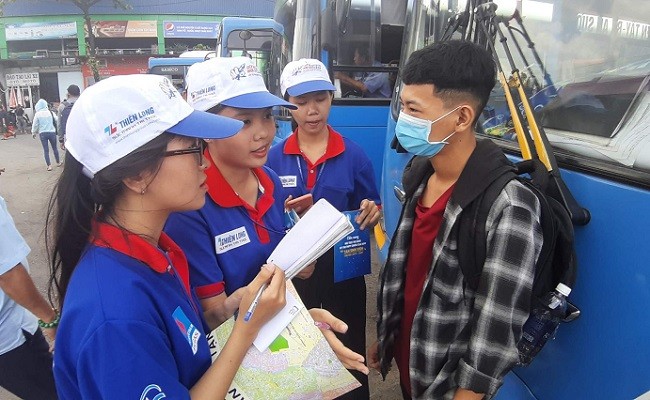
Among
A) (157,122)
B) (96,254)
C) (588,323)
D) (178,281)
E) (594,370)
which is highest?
(157,122)

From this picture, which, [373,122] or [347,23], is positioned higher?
[347,23]

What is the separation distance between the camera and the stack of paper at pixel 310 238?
1276 millimetres

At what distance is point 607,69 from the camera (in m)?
1.42

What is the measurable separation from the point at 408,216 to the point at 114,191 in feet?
3.13

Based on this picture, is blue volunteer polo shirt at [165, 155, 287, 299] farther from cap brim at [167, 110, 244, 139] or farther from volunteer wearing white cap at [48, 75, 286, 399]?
cap brim at [167, 110, 244, 139]

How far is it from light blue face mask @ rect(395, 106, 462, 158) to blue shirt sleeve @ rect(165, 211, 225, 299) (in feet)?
2.34

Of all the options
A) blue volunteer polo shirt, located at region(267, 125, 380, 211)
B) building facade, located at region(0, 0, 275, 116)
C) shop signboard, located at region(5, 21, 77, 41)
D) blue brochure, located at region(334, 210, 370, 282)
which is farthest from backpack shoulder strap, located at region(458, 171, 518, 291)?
shop signboard, located at region(5, 21, 77, 41)

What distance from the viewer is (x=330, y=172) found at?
7.59 feet

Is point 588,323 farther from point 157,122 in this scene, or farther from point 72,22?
point 72,22

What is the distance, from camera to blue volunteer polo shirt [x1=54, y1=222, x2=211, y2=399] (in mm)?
877

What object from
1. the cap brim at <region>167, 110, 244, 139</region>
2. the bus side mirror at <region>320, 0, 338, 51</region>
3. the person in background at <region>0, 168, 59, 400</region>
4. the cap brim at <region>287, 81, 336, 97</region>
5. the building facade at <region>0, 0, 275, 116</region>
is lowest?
the person in background at <region>0, 168, 59, 400</region>

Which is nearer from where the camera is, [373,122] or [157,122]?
[157,122]

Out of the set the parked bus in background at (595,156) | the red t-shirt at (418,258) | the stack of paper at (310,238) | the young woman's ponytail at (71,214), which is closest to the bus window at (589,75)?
the parked bus in background at (595,156)

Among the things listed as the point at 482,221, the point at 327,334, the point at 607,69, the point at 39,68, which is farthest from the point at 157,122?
the point at 39,68
